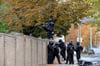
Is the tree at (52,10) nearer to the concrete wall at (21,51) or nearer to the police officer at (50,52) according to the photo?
the police officer at (50,52)

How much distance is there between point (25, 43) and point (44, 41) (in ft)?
17.1

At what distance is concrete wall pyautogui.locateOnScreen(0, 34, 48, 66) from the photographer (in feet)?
43.0

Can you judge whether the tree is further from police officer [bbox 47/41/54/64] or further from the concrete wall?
the concrete wall

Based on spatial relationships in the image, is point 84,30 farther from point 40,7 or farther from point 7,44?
point 7,44

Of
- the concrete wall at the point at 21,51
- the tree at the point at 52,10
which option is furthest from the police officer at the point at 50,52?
the tree at the point at 52,10

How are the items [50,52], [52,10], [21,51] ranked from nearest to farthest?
[21,51] → [50,52] → [52,10]

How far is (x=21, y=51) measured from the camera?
1542 centimetres

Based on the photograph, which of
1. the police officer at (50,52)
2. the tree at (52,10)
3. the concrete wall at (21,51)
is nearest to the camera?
the concrete wall at (21,51)

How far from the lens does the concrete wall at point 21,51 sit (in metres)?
13.1

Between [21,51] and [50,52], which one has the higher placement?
[21,51]

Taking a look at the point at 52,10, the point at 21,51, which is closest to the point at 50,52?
the point at 52,10

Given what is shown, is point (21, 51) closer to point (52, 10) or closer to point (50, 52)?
point (50, 52)

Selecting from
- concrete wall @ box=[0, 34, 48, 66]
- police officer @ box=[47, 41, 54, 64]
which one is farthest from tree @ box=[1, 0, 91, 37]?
concrete wall @ box=[0, 34, 48, 66]

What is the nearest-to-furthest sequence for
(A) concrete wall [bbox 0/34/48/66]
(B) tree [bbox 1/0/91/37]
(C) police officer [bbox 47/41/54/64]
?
Result: (A) concrete wall [bbox 0/34/48/66] → (C) police officer [bbox 47/41/54/64] → (B) tree [bbox 1/0/91/37]
